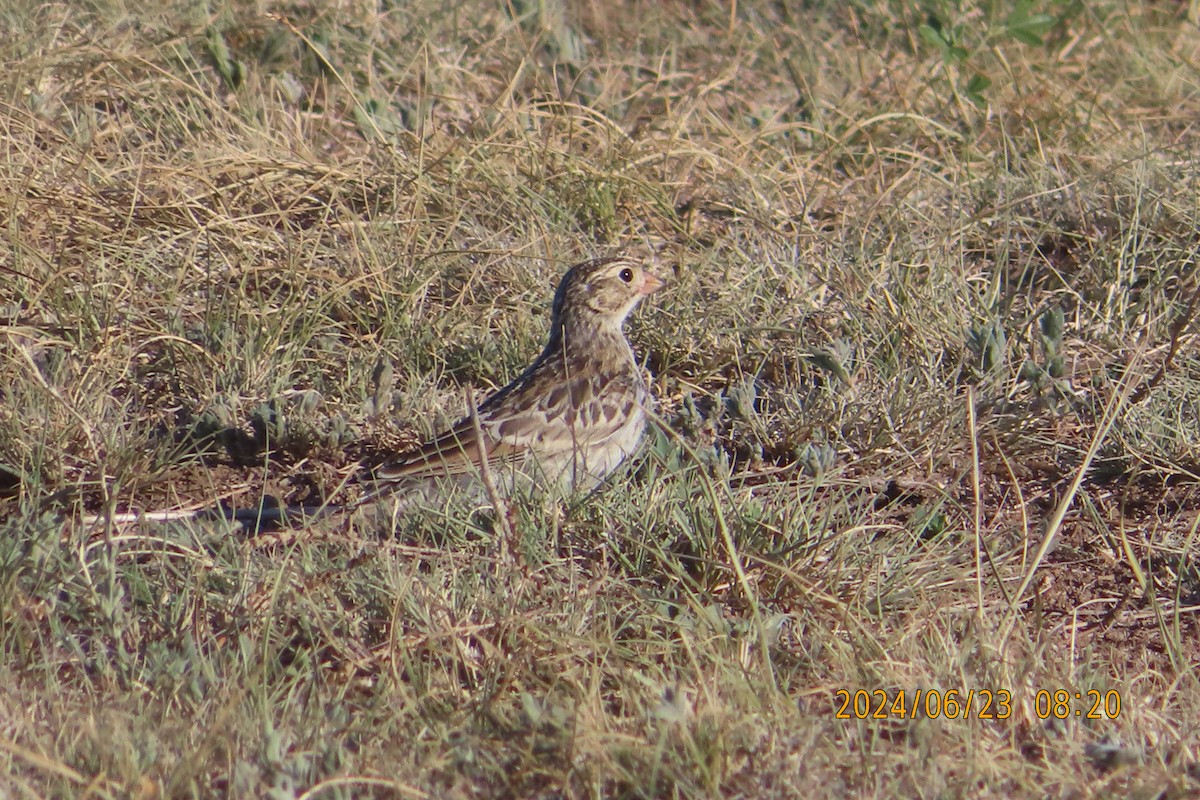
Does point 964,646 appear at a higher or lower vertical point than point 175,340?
higher

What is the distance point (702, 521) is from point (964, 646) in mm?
885

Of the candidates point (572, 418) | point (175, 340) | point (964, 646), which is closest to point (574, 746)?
point (964, 646)

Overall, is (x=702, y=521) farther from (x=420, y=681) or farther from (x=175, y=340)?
(x=175, y=340)

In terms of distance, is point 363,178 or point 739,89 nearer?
point 363,178

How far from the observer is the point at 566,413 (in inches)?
213

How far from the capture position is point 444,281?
249 inches

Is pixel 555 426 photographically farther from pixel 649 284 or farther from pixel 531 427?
pixel 649 284

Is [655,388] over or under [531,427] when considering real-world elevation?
under
